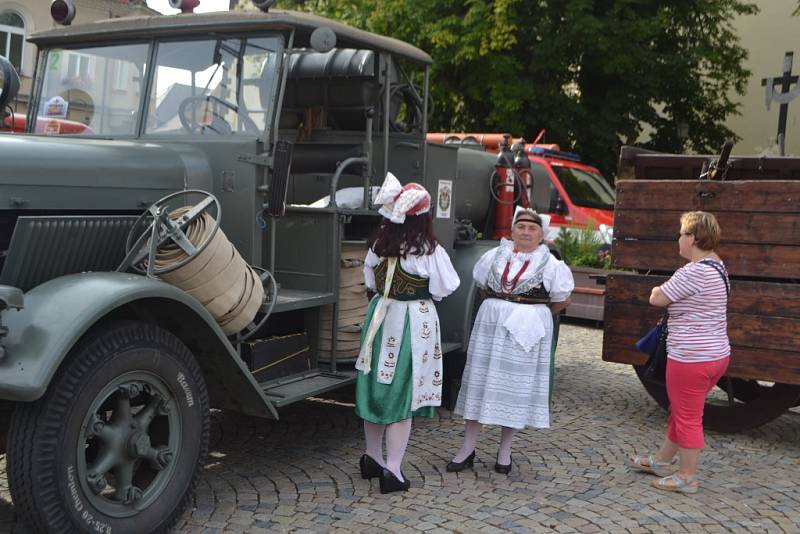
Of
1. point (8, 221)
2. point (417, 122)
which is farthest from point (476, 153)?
point (8, 221)

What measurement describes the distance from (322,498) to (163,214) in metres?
1.57

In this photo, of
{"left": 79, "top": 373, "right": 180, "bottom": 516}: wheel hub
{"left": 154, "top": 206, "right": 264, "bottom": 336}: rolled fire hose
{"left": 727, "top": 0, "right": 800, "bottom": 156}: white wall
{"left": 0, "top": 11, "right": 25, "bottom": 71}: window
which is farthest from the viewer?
{"left": 0, "top": 11, "right": 25, "bottom": 71}: window

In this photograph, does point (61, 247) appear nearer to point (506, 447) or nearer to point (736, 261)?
point (506, 447)

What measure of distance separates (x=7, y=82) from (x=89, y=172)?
0.84 m

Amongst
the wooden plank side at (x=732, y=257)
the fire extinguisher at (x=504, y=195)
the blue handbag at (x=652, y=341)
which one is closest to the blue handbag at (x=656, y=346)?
the blue handbag at (x=652, y=341)

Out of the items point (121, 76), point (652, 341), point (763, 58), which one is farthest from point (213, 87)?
point (763, 58)

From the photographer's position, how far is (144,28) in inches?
188

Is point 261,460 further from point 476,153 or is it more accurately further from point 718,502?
point 476,153

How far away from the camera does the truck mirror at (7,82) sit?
4336 millimetres

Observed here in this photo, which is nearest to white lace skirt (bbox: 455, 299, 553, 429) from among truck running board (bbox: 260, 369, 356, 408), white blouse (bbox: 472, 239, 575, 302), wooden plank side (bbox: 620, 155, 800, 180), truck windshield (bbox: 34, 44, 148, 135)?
white blouse (bbox: 472, 239, 575, 302)

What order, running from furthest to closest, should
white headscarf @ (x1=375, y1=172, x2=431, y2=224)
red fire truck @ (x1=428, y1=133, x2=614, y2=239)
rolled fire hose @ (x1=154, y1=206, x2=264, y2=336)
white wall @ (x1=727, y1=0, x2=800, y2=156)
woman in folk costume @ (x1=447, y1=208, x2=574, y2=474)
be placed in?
white wall @ (x1=727, y1=0, x2=800, y2=156)
red fire truck @ (x1=428, y1=133, x2=614, y2=239)
woman in folk costume @ (x1=447, y1=208, x2=574, y2=474)
white headscarf @ (x1=375, y1=172, x2=431, y2=224)
rolled fire hose @ (x1=154, y1=206, x2=264, y2=336)

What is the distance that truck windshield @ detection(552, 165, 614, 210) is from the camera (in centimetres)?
1269

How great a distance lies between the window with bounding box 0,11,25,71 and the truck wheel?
18363 millimetres

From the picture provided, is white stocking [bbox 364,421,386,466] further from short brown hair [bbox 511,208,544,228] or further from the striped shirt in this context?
the striped shirt
